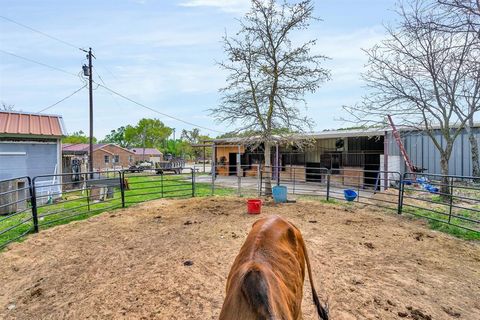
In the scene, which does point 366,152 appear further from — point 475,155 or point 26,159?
point 26,159

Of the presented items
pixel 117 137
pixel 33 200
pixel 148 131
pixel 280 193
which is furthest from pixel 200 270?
pixel 117 137

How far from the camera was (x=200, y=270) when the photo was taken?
3.85 metres

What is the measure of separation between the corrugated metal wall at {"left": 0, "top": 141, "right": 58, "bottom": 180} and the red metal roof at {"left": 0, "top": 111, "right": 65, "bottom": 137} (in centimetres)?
47

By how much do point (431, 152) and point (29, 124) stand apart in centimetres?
1533

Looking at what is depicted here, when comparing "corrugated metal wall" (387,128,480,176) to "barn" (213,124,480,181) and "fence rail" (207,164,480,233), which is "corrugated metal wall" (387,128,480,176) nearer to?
"barn" (213,124,480,181)

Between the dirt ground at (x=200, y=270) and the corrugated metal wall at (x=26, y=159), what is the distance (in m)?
5.75

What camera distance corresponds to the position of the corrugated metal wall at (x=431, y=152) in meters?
11.7

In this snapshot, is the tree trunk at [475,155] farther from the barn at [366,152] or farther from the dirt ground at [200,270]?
the dirt ground at [200,270]

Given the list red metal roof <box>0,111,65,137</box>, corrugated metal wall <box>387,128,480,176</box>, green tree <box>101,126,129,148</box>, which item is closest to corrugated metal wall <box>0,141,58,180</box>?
red metal roof <box>0,111,65,137</box>

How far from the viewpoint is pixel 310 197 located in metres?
10.3

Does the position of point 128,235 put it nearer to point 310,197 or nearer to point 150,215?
point 150,215

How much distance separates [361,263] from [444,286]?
950mm

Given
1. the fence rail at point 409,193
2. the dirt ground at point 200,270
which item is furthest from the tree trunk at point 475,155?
the dirt ground at point 200,270

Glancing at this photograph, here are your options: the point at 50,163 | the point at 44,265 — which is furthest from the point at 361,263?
the point at 50,163
